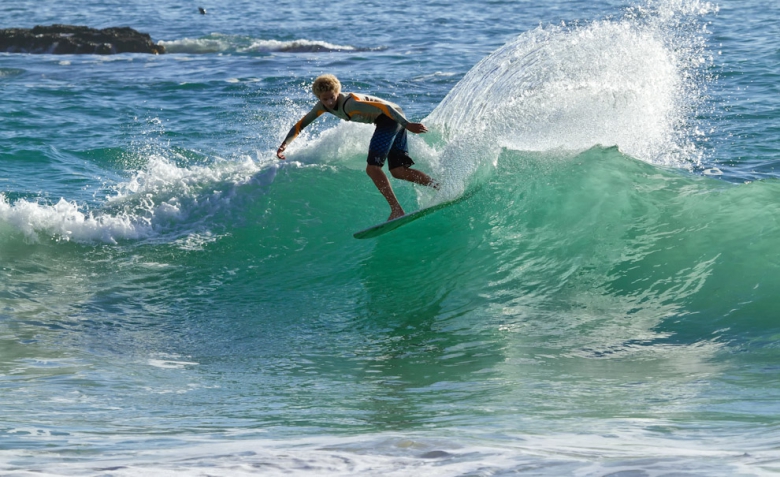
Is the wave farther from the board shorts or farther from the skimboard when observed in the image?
the skimboard

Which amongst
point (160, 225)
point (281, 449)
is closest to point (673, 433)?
point (281, 449)

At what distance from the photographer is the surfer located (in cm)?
796

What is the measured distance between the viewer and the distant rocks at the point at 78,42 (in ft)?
81.9

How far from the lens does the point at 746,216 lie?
820 centimetres

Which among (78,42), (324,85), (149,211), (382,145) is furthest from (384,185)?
(78,42)

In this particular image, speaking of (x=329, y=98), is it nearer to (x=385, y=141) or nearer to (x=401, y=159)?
(x=385, y=141)

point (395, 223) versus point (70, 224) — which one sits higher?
point (395, 223)

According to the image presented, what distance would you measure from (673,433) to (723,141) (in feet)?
34.7

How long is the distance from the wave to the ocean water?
31.9 ft

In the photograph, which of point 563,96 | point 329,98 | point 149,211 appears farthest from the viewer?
point 149,211

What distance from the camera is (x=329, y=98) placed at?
798 cm

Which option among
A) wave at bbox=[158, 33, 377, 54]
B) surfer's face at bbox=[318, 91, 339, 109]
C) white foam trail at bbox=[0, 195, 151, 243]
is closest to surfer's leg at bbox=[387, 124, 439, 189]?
surfer's face at bbox=[318, 91, 339, 109]

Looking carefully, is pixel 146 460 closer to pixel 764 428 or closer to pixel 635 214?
pixel 764 428

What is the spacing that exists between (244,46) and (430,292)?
752 inches
